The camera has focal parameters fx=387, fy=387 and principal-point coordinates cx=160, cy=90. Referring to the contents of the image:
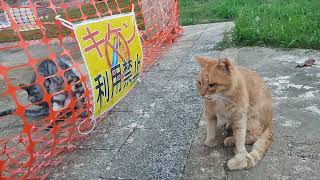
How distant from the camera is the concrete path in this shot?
2.69m

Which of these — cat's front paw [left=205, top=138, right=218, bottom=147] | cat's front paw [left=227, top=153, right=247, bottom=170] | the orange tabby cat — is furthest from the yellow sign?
cat's front paw [left=227, top=153, right=247, bottom=170]

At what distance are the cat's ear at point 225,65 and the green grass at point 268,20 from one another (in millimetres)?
3204

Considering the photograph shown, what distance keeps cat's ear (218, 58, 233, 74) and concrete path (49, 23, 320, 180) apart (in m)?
0.64

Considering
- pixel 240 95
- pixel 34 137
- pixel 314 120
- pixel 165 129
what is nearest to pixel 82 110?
pixel 34 137

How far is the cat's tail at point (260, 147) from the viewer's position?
105 inches

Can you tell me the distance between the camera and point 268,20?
6.63 m

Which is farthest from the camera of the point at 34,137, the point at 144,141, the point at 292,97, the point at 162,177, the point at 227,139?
the point at 292,97

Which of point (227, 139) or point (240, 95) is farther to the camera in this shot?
point (227, 139)

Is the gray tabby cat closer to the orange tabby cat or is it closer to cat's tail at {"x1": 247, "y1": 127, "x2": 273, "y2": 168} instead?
the orange tabby cat

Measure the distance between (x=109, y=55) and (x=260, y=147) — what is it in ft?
4.72

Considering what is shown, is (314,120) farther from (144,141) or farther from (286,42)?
(286,42)

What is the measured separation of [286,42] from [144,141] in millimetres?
3292

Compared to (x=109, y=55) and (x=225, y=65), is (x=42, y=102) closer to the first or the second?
(x=109, y=55)

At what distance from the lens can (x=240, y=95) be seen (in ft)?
9.11
